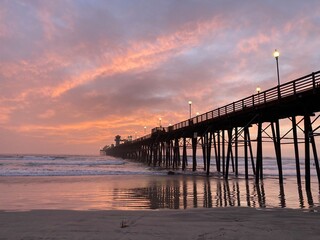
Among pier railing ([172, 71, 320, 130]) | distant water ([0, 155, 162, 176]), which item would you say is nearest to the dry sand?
pier railing ([172, 71, 320, 130])

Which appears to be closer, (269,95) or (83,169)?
(269,95)

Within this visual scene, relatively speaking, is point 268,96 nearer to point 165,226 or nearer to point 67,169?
point 165,226

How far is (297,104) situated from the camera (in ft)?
60.2

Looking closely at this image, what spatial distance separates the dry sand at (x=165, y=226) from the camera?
6516 mm

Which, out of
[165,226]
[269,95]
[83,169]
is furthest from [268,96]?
[83,169]

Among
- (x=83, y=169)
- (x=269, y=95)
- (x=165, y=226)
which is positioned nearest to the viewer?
(x=165, y=226)

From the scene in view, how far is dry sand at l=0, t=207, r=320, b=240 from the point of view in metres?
6.52

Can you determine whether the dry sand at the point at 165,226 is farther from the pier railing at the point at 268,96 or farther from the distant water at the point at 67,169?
the distant water at the point at 67,169

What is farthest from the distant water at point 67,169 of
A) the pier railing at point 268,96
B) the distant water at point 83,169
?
the pier railing at point 268,96

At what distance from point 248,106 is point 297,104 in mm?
5147

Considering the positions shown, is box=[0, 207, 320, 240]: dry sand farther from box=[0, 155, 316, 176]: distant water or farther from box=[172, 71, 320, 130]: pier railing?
box=[0, 155, 316, 176]: distant water

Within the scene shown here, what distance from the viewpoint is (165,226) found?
740 cm

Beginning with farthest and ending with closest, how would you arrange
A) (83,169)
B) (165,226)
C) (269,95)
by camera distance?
(83,169), (269,95), (165,226)

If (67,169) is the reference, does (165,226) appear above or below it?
below
